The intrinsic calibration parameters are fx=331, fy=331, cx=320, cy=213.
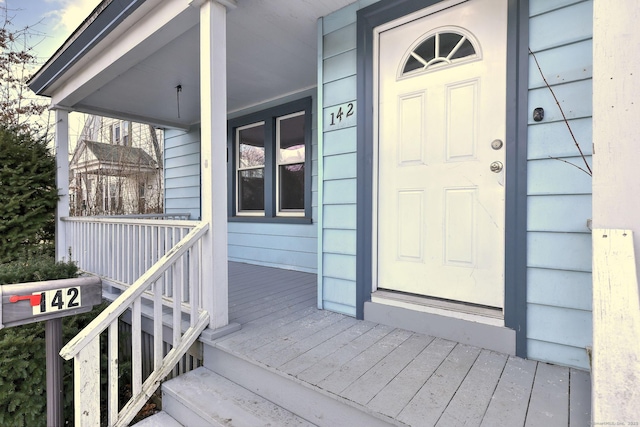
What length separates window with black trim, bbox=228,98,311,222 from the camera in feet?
13.6

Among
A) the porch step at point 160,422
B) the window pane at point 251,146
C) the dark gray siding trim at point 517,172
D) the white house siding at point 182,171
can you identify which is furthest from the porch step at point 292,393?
the white house siding at point 182,171

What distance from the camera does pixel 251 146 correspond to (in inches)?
190

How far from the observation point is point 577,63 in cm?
166

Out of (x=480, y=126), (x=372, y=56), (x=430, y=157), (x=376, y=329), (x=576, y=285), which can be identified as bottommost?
(x=376, y=329)

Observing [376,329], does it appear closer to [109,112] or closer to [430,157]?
[430,157]

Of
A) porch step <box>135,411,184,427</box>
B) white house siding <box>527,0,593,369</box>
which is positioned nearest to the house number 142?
white house siding <box>527,0,593,369</box>

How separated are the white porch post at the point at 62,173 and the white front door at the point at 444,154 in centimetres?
410

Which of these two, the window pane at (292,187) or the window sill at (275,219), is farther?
the window pane at (292,187)

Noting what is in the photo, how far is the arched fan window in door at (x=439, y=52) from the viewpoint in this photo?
2.03 meters

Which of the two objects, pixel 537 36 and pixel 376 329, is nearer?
pixel 537 36

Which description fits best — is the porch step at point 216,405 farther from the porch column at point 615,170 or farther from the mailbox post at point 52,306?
the porch column at point 615,170

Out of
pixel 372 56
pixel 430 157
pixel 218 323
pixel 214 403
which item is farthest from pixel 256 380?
pixel 372 56

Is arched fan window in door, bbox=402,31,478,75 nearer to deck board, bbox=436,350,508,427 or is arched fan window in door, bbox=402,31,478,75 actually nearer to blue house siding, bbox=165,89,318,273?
deck board, bbox=436,350,508,427

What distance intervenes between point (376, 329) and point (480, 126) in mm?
1428
